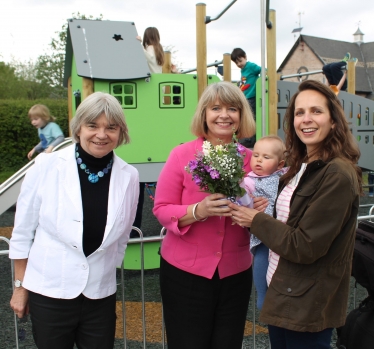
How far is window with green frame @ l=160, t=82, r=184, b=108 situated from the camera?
218 inches

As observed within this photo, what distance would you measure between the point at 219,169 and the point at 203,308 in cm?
77

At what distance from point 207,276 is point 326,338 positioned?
600mm

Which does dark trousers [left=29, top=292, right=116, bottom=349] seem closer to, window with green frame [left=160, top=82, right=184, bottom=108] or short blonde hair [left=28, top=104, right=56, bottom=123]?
window with green frame [left=160, top=82, right=184, bottom=108]

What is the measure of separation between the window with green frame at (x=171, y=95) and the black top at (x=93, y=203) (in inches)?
140

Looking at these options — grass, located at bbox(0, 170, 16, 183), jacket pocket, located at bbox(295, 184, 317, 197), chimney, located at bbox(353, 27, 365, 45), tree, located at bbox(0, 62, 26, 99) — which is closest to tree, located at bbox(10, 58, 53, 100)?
tree, located at bbox(0, 62, 26, 99)

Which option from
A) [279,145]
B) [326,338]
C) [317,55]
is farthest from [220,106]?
[317,55]

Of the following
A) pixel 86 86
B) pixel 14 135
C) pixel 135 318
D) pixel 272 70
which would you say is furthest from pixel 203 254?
pixel 14 135

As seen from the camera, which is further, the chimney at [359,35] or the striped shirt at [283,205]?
the chimney at [359,35]

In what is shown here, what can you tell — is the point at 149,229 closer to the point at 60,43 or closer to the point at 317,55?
the point at 60,43

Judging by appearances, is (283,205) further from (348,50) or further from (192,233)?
(348,50)

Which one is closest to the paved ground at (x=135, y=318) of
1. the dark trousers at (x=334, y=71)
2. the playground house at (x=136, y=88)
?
the playground house at (x=136, y=88)

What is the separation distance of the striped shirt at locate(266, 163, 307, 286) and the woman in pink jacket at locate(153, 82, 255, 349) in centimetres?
20

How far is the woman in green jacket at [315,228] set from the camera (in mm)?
1706

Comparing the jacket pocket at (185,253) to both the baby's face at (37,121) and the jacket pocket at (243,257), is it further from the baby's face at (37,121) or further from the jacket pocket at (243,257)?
the baby's face at (37,121)
